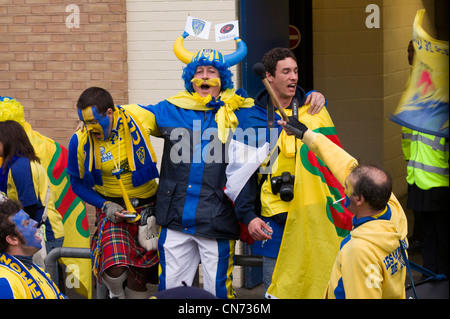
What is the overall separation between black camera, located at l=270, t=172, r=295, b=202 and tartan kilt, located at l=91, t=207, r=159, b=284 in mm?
1006

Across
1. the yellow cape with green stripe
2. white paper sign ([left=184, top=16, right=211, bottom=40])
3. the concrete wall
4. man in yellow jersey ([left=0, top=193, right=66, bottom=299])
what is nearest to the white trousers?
the yellow cape with green stripe

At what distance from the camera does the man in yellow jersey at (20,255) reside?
4062 millimetres

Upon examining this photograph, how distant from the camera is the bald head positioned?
3.69 m

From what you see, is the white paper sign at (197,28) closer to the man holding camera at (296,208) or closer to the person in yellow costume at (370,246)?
the man holding camera at (296,208)

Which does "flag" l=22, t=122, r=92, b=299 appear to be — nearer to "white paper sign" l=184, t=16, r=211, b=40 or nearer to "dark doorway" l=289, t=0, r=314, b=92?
"white paper sign" l=184, t=16, r=211, b=40

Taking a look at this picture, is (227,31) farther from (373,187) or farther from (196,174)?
(373,187)

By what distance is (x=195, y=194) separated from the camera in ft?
16.6

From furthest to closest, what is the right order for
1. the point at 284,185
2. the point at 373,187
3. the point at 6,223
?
1. the point at 284,185
2. the point at 6,223
3. the point at 373,187

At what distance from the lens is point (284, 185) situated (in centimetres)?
485

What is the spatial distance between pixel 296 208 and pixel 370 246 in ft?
4.56

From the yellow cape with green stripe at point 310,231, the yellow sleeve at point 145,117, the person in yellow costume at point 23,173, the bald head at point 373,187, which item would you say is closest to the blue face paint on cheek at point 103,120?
the yellow sleeve at point 145,117

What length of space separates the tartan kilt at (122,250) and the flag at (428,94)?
2.18 meters

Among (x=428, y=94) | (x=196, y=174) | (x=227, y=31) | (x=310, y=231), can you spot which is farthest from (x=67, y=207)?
(x=428, y=94)

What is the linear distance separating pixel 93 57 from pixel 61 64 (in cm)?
35
